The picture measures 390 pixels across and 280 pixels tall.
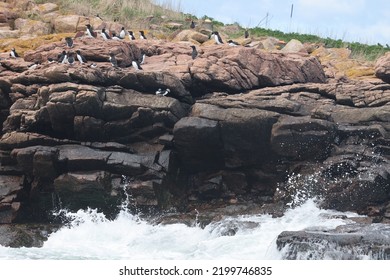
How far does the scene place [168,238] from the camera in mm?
20234

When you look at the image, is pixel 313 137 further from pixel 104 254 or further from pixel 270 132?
pixel 104 254

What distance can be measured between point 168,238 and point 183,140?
3.56 m

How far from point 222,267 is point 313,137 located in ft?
28.7

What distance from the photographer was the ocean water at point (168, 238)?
1861cm

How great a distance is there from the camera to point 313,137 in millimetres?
21969

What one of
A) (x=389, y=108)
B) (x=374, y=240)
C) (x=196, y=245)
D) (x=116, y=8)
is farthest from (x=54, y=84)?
(x=116, y=8)

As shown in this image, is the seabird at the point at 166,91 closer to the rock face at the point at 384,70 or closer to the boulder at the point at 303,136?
the boulder at the point at 303,136

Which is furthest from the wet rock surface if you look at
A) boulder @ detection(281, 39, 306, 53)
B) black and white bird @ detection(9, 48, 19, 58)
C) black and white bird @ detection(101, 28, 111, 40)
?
boulder @ detection(281, 39, 306, 53)

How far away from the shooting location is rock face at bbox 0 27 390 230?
22.0 m

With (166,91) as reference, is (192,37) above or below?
above

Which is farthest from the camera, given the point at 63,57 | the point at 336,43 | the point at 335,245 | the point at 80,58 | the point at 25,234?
the point at 336,43

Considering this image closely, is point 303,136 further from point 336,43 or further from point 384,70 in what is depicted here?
point 336,43

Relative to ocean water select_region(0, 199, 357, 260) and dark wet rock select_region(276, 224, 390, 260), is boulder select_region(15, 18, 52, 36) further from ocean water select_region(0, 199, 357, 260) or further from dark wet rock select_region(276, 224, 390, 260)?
dark wet rock select_region(276, 224, 390, 260)

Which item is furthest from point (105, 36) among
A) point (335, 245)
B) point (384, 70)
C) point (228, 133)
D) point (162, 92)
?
point (335, 245)
